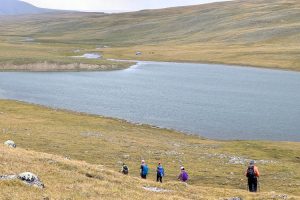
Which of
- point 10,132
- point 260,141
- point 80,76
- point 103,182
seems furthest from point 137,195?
point 80,76

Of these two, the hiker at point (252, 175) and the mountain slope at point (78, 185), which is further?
the hiker at point (252, 175)

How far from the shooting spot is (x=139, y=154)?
51.4 m

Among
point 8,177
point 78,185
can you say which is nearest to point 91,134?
point 78,185

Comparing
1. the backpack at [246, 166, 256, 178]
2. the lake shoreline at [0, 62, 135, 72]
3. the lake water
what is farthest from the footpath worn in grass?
the lake shoreline at [0, 62, 135, 72]

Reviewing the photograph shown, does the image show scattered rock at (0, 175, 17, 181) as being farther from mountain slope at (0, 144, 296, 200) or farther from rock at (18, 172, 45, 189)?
mountain slope at (0, 144, 296, 200)

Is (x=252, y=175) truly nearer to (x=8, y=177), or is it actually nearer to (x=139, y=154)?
(x=139, y=154)

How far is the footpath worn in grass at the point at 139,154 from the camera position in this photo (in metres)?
32.4

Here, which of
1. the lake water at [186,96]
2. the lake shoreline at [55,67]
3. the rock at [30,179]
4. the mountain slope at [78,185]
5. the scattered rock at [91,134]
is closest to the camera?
the mountain slope at [78,185]

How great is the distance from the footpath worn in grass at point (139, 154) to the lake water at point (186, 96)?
8866 millimetres

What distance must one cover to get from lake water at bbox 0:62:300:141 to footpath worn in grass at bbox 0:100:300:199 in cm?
887

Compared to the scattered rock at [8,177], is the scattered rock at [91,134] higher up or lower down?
lower down

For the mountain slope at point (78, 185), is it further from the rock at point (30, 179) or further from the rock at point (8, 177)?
the rock at point (8, 177)

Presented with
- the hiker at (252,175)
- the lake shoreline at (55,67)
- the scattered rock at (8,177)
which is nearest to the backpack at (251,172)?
the hiker at (252,175)

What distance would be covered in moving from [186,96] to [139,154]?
5682 cm
